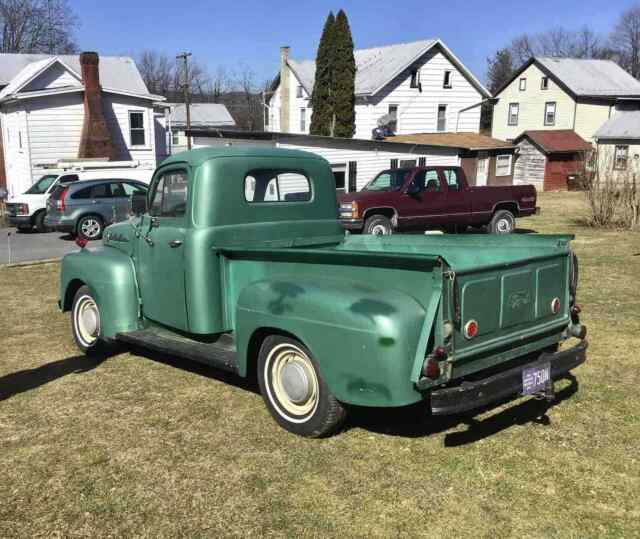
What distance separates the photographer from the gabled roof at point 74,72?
26656 millimetres

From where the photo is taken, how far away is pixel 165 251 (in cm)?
551

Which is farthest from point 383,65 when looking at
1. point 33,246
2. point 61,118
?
point 33,246

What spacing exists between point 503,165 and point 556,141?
6.10 metres

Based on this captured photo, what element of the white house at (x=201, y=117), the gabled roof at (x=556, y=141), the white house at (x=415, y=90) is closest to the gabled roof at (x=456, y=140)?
the white house at (x=415, y=90)

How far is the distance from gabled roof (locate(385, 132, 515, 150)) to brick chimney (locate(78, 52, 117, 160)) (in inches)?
505

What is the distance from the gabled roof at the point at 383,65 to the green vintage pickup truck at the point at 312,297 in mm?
27909

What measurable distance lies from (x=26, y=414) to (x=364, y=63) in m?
34.8

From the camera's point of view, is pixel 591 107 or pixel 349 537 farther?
pixel 591 107

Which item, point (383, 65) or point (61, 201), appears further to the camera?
point (383, 65)

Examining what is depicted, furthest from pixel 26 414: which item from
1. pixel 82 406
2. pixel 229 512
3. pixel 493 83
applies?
pixel 493 83

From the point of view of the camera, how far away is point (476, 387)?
395 cm

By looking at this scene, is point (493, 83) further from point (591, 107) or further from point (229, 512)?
point (229, 512)

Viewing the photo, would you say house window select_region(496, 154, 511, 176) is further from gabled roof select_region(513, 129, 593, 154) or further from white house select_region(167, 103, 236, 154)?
white house select_region(167, 103, 236, 154)

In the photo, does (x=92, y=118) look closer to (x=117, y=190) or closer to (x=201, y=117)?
(x=117, y=190)
